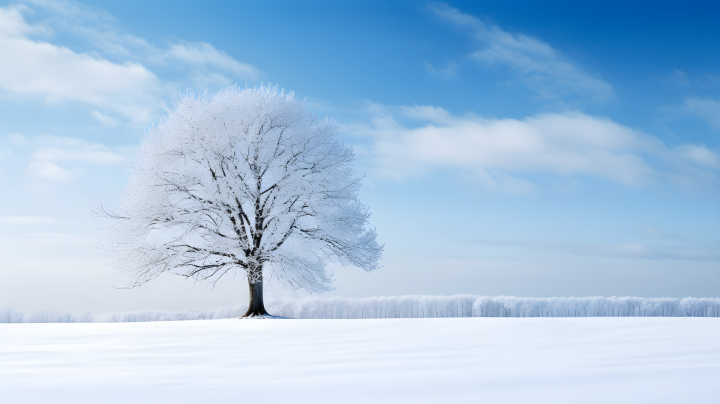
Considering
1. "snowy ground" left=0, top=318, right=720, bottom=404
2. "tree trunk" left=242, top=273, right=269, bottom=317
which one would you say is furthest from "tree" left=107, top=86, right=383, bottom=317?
"snowy ground" left=0, top=318, right=720, bottom=404

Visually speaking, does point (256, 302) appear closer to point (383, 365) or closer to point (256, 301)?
point (256, 301)

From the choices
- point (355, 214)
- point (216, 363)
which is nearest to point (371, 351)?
point (216, 363)

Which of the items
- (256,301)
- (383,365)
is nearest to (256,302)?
(256,301)

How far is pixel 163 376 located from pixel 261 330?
13.4 feet

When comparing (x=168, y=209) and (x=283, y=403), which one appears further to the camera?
(x=168, y=209)

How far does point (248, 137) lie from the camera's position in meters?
16.9

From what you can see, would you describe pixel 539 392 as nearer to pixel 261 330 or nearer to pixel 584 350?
pixel 584 350

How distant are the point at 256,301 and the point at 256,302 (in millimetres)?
34

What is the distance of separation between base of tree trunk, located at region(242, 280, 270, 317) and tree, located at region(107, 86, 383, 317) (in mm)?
34

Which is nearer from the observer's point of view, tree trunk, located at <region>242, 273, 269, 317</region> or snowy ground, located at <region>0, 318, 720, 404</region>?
snowy ground, located at <region>0, 318, 720, 404</region>

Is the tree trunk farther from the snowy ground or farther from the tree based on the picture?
the snowy ground

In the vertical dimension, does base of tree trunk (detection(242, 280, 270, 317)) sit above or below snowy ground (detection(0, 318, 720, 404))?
below

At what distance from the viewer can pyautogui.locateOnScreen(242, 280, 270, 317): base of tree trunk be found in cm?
1669

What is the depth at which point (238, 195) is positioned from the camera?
16.6 metres
